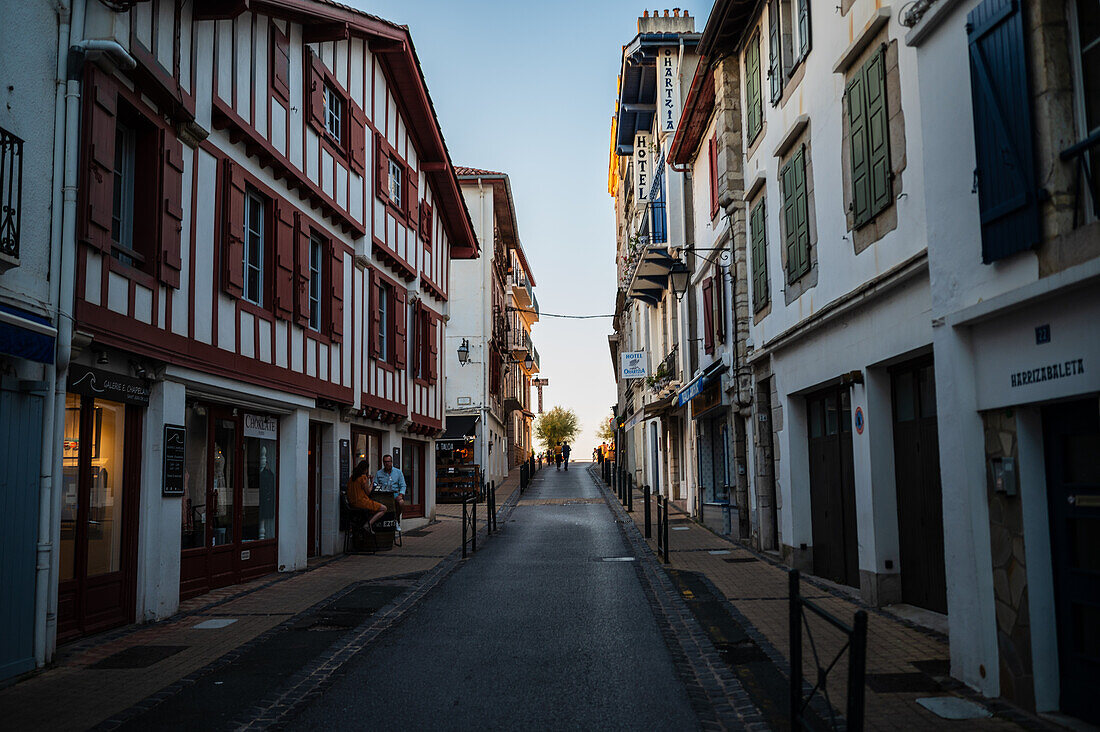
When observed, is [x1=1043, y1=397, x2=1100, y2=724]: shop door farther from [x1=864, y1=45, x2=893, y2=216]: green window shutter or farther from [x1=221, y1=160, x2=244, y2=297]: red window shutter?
[x1=221, y1=160, x2=244, y2=297]: red window shutter

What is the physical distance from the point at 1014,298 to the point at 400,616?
6559 mm

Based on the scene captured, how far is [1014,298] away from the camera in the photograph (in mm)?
5551

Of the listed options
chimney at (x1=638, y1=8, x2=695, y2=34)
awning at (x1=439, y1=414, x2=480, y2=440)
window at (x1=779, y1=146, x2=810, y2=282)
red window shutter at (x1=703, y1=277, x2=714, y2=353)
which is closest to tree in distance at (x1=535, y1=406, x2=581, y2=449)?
awning at (x1=439, y1=414, x2=480, y2=440)

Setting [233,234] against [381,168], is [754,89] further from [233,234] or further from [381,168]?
[233,234]

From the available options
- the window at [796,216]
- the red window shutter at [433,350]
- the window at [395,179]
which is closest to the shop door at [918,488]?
the window at [796,216]

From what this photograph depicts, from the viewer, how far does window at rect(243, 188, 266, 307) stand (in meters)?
12.4

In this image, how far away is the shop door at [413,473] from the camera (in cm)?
2097

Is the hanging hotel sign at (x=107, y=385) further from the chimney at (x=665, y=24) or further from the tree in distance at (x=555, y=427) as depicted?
the tree in distance at (x=555, y=427)

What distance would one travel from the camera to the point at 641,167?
31.1 m

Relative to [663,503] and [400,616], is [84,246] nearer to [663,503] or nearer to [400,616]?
[400,616]

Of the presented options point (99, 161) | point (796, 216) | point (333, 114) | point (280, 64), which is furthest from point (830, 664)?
point (333, 114)

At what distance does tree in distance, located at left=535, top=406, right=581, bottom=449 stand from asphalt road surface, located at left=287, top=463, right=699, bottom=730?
75.2m

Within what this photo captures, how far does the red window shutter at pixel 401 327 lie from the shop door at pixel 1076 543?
14633 mm

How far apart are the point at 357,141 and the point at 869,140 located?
9.78 meters
